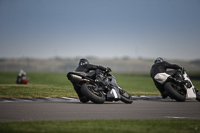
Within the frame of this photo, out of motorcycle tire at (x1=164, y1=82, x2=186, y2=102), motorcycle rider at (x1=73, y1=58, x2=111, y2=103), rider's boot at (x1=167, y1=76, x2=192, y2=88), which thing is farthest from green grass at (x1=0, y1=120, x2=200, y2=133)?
rider's boot at (x1=167, y1=76, x2=192, y2=88)

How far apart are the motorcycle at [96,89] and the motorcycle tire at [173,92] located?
187 cm

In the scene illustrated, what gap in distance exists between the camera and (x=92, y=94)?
13227 mm

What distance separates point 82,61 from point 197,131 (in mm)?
7618

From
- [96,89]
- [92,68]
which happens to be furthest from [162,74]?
[96,89]

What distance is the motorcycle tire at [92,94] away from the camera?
13.2 meters

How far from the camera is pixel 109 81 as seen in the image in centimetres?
1391

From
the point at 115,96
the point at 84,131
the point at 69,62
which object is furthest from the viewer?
the point at 69,62

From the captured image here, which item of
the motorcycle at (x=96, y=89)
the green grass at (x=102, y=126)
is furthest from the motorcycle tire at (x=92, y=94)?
the green grass at (x=102, y=126)

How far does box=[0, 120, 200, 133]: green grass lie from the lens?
7258 mm

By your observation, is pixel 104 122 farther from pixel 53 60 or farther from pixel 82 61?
pixel 53 60

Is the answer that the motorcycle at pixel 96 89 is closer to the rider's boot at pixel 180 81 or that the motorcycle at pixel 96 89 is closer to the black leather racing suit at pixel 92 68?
the black leather racing suit at pixel 92 68

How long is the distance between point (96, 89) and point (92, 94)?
30cm

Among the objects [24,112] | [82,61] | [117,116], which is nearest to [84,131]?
[117,116]

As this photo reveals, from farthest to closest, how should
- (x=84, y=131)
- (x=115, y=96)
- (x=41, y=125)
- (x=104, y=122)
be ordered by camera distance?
(x=115, y=96) → (x=104, y=122) → (x=41, y=125) → (x=84, y=131)
